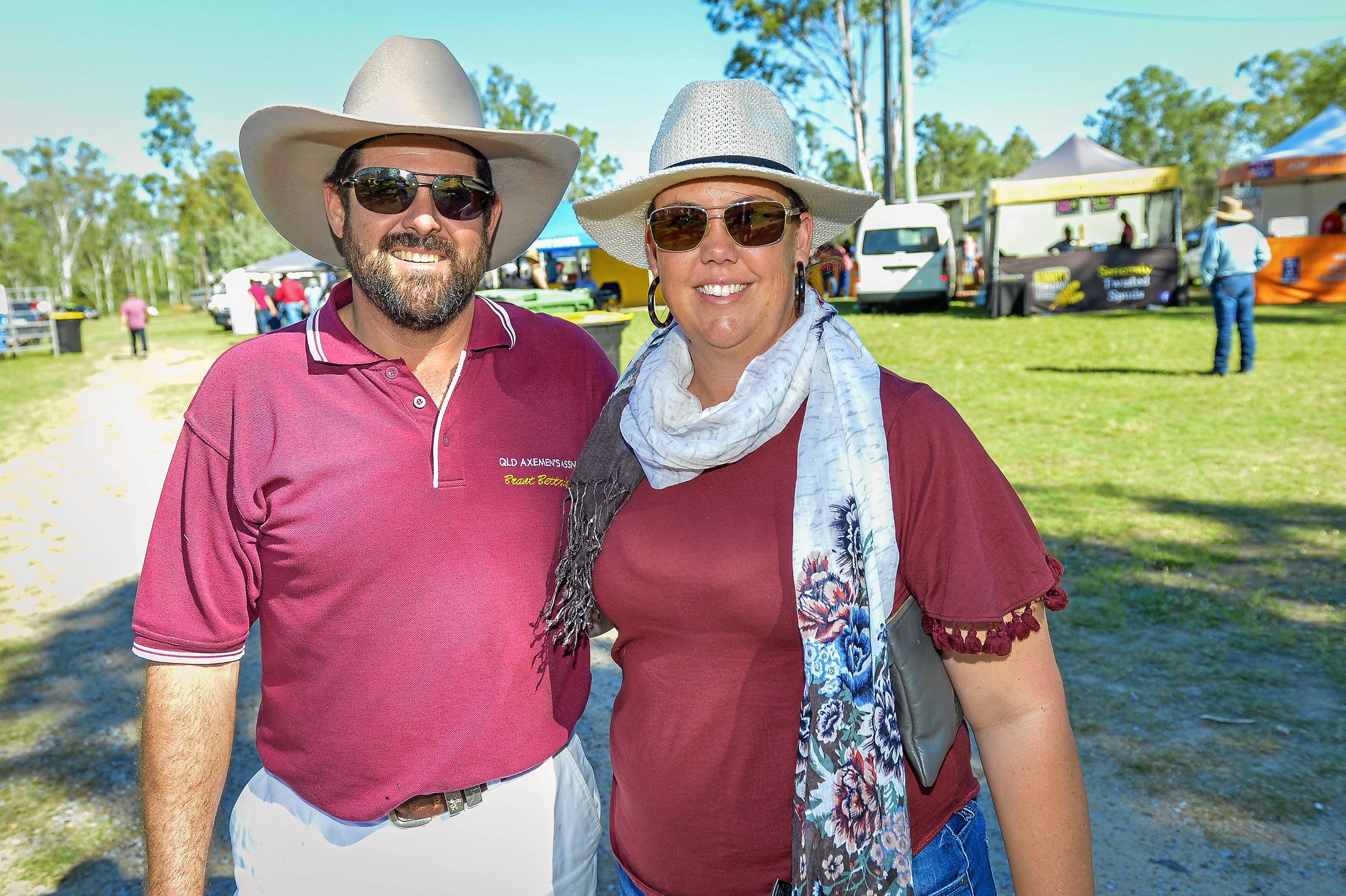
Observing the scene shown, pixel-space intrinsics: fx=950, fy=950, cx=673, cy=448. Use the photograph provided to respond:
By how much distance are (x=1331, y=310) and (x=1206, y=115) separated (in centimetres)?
5940

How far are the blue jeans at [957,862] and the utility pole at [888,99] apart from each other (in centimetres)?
2356

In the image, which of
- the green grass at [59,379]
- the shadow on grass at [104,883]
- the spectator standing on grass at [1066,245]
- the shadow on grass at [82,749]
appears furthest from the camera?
the spectator standing on grass at [1066,245]

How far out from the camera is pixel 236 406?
2.00 m

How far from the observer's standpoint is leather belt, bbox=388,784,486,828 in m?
2.00

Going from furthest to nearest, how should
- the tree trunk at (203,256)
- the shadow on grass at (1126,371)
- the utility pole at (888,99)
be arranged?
the tree trunk at (203,256)
the utility pole at (888,99)
the shadow on grass at (1126,371)

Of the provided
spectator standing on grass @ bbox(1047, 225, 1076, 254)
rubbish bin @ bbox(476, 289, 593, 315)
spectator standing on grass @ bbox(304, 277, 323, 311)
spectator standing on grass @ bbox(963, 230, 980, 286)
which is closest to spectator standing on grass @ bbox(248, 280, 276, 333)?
spectator standing on grass @ bbox(304, 277, 323, 311)

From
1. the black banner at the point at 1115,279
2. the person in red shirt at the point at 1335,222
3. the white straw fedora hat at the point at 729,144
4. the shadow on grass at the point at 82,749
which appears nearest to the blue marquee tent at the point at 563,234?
the black banner at the point at 1115,279

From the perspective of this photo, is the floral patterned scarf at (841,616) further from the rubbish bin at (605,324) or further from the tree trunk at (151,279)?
the tree trunk at (151,279)

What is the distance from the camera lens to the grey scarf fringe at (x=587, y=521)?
6.54 ft

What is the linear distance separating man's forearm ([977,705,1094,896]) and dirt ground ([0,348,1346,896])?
3cm

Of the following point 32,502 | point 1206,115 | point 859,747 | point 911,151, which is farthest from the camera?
point 1206,115

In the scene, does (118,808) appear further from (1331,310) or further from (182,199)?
(182,199)

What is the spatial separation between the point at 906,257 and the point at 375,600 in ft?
66.1

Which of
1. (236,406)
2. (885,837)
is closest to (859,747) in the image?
(885,837)
